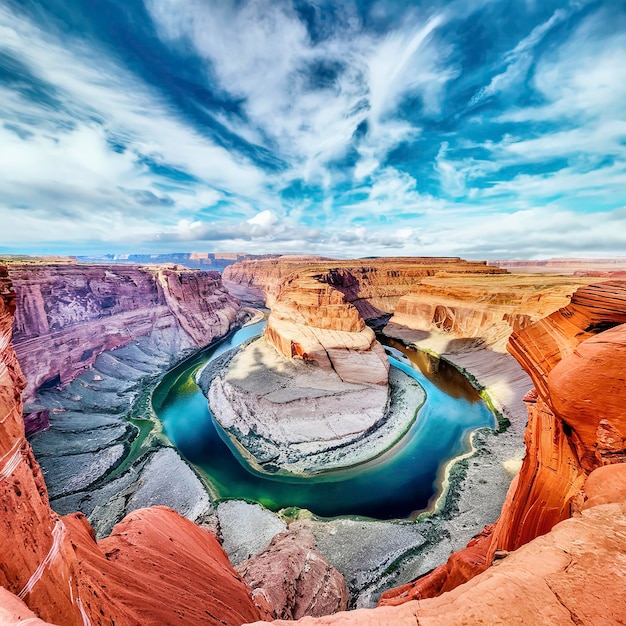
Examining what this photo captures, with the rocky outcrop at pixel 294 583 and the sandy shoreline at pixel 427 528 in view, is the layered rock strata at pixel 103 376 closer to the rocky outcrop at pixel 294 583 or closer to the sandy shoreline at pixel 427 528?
the sandy shoreline at pixel 427 528

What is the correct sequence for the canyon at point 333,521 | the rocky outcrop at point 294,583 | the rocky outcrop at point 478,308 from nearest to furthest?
the canyon at point 333,521 < the rocky outcrop at point 294,583 < the rocky outcrop at point 478,308

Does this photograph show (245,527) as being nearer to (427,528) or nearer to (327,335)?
(427,528)

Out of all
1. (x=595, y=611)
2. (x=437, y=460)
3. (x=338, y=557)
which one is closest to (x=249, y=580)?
(x=338, y=557)

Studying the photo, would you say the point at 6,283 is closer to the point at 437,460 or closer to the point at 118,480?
the point at 118,480

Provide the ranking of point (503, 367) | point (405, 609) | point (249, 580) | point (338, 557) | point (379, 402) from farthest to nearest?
point (503, 367) → point (379, 402) → point (338, 557) → point (249, 580) → point (405, 609)

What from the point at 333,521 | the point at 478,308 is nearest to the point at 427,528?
the point at 333,521

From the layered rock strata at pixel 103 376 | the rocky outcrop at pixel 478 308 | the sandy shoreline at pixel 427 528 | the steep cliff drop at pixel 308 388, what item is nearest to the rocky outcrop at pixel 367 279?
the rocky outcrop at pixel 478 308
